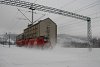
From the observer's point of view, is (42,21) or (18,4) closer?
(18,4)

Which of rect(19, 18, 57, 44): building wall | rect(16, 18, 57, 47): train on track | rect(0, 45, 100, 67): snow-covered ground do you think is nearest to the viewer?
rect(0, 45, 100, 67): snow-covered ground

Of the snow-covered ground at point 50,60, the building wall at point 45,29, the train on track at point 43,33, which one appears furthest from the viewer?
the building wall at point 45,29

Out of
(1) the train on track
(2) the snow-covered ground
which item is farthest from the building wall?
(2) the snow-covered ground

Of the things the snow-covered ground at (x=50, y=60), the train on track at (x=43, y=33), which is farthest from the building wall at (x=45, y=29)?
the snow-covered ground at (x=50, y=60)

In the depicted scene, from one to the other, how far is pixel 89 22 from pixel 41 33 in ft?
39.4

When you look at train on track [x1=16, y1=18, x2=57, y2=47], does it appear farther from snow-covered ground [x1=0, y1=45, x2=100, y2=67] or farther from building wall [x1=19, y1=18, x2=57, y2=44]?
snow-covered ground [x1=0, y1=45, x2=100, y2=67]

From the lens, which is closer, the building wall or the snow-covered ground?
the snow-covered ground

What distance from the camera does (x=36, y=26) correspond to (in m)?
36.0

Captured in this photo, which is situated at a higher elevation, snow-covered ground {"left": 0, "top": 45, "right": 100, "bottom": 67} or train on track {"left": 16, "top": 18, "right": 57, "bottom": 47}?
train on track {"left": 16, "top": 18, "right": 57, "bottom": 47}

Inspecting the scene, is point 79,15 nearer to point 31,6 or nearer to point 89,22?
point 89,22

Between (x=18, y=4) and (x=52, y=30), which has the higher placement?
(x=18, y=4)

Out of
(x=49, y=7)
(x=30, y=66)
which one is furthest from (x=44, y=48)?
(x=30, y=66)

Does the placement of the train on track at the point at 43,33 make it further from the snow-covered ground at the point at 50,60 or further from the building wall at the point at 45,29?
the snow-covered ground at the point at 50,60

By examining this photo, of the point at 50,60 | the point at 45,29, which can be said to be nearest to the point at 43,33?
the point at 45,29
